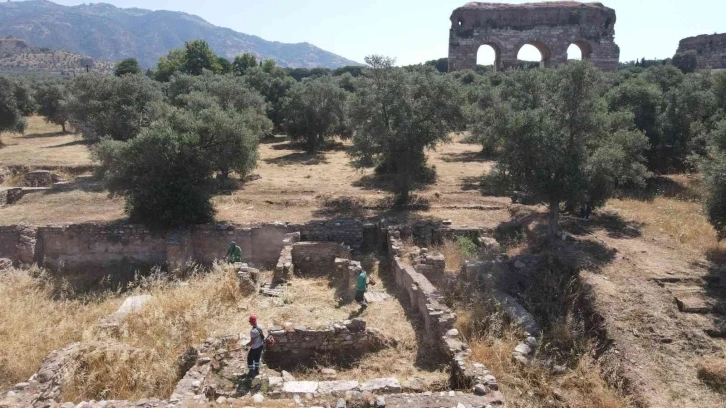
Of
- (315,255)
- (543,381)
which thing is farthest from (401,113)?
(543,381)

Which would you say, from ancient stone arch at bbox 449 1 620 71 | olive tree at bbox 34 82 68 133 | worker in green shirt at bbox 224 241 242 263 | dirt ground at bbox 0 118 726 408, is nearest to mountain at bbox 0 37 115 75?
olive tree at bbox 34 82 68 133

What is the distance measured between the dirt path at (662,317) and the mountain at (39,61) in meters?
145

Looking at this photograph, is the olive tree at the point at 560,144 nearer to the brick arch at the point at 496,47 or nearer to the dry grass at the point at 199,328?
the dry grass at the point at 199,328

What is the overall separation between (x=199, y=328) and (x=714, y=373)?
33.5ft

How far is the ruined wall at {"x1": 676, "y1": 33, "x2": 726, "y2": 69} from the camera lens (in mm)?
52344

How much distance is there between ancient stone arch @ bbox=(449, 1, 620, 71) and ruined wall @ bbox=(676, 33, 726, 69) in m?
12.0

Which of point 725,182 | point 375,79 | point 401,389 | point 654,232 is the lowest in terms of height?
point 401,389

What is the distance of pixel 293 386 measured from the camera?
26.8 feet

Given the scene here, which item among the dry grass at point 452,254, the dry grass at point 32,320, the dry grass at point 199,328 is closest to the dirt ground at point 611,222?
the dry grass at point 199,328

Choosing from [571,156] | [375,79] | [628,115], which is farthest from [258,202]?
[628,115]

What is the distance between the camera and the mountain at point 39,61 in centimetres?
13325

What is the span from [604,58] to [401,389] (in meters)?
52.7

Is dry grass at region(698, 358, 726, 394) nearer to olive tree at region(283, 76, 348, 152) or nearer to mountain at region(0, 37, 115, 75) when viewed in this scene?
olive tree at region(283, 76, 348, 152)

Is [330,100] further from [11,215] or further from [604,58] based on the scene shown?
[604,58]
